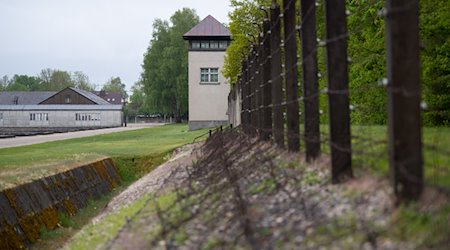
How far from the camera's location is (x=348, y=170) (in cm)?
575

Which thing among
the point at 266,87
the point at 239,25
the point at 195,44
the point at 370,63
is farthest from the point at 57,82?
the point at 266,87

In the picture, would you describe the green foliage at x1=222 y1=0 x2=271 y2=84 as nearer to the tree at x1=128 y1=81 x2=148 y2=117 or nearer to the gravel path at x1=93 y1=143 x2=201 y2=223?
the gravel path at x1=93 y1=143 x2=201 y2=223

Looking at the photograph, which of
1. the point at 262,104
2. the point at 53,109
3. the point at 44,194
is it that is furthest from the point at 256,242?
the point at 53,109

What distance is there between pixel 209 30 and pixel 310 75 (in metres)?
47.4

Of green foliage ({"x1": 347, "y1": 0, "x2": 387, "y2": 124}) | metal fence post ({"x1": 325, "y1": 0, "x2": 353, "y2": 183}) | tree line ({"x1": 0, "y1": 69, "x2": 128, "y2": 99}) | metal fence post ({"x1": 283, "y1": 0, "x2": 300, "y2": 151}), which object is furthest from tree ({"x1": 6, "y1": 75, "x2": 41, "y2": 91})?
metal fence post ({"x1": 325, "y1": 0, "x2": 353, "y2": 183})

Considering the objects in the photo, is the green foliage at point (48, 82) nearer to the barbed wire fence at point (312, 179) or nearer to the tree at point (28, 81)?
the tree at point (28, 81)

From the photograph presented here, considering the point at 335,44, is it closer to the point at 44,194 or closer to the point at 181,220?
the point at 181,220

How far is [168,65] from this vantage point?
7450 centimetres

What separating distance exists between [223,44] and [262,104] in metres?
42.6

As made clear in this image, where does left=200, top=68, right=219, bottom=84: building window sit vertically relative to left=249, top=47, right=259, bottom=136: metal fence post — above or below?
above

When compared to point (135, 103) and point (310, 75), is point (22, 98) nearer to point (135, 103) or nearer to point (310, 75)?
point (135, 103)

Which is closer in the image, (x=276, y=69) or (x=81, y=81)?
(x=276, y=69)

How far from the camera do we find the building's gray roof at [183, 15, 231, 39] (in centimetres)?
5366

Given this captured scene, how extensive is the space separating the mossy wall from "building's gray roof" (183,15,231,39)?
3600cm
